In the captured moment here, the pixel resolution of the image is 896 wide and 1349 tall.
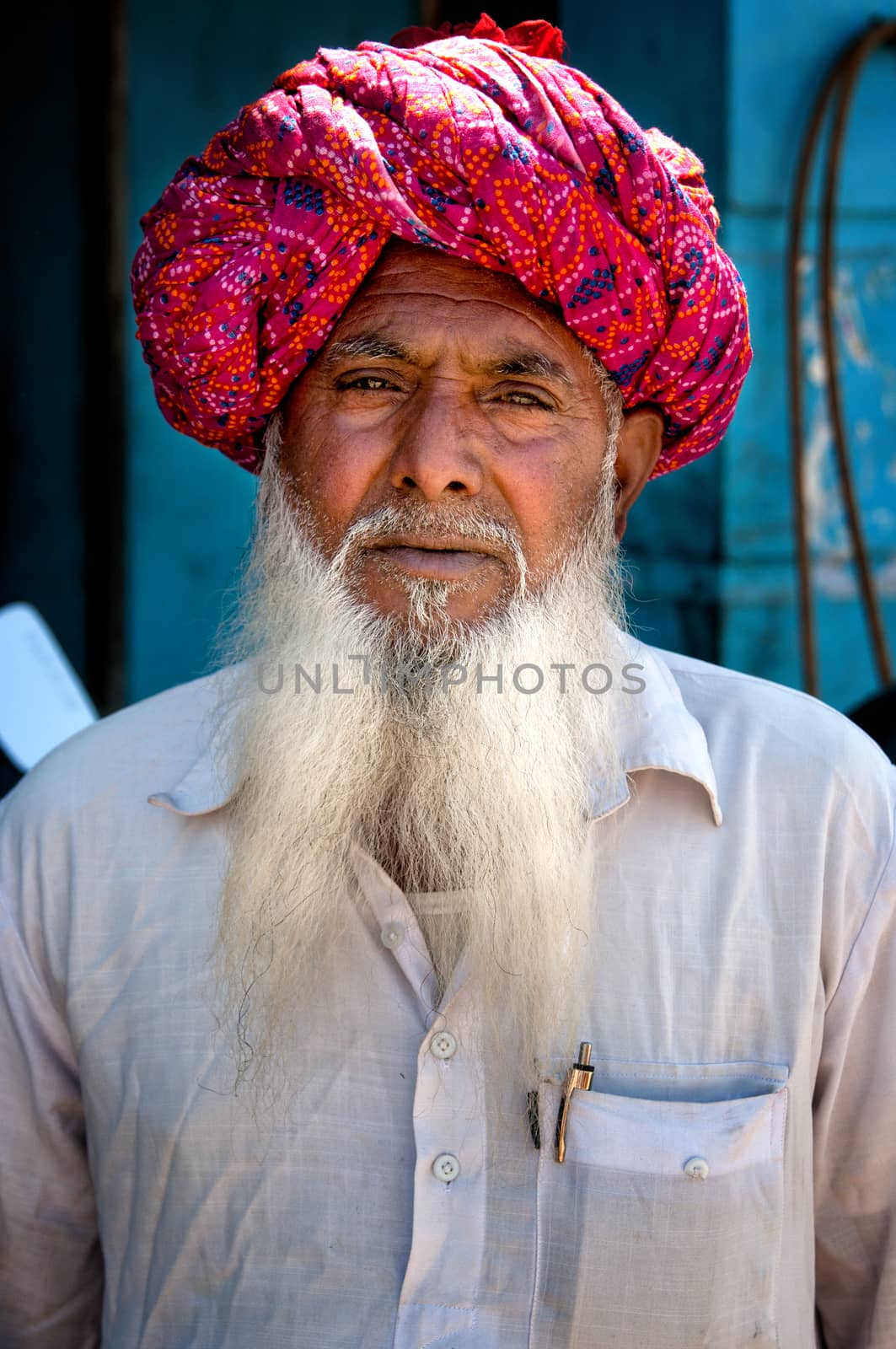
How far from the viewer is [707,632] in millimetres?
3039

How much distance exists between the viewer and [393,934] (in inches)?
60.5

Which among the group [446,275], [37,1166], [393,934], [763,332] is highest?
[763,332]

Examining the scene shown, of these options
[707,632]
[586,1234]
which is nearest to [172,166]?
[707,632]

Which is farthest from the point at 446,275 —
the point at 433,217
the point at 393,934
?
the point at 393,934

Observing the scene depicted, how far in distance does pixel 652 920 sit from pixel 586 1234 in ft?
1.15

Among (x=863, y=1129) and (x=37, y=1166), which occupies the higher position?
(x=863, y=1129)

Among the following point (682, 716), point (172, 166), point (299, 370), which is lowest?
point (682, 716)

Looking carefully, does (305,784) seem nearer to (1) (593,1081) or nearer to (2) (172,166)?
(1) (593,1081)

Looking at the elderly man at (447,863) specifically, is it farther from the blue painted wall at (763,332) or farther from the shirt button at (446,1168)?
the blue painted wall at (763,332)

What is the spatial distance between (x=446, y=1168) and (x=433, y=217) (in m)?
1.12

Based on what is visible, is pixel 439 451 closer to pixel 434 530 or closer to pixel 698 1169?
pixel 434 530

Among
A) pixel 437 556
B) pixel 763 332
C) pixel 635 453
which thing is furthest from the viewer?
pixel 763 332

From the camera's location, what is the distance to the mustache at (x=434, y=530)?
5.27 feet

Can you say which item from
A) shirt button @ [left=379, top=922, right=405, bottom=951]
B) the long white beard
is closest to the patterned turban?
the long white beard
